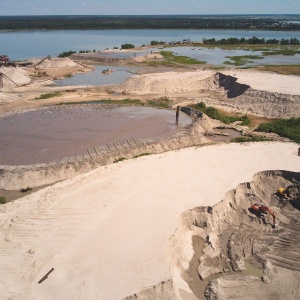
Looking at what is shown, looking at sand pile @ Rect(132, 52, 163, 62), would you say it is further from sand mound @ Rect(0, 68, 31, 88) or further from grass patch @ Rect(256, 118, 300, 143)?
grass patch @ Rect(256, 118, 300, 143)

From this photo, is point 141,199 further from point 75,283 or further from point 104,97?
point 104,97

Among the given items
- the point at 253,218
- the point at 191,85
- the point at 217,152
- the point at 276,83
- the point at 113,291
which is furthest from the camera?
the point at 191,85

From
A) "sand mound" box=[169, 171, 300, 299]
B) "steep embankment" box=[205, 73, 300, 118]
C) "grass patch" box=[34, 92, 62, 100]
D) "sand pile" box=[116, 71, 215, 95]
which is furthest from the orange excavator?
"grass patch" box=[34, 92, 62, 100]

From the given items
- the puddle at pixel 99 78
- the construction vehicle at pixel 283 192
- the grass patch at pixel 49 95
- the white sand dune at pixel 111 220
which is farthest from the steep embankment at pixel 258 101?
the puddle at pixel 99 78

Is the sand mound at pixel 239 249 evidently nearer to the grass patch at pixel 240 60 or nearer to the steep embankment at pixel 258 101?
the steep embankment at pixel 258 101

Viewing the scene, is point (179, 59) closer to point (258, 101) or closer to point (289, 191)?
point (258, 101)

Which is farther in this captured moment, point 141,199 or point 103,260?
point 141,199

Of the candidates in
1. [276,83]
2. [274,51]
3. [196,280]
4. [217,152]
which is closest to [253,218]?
[196,280]
